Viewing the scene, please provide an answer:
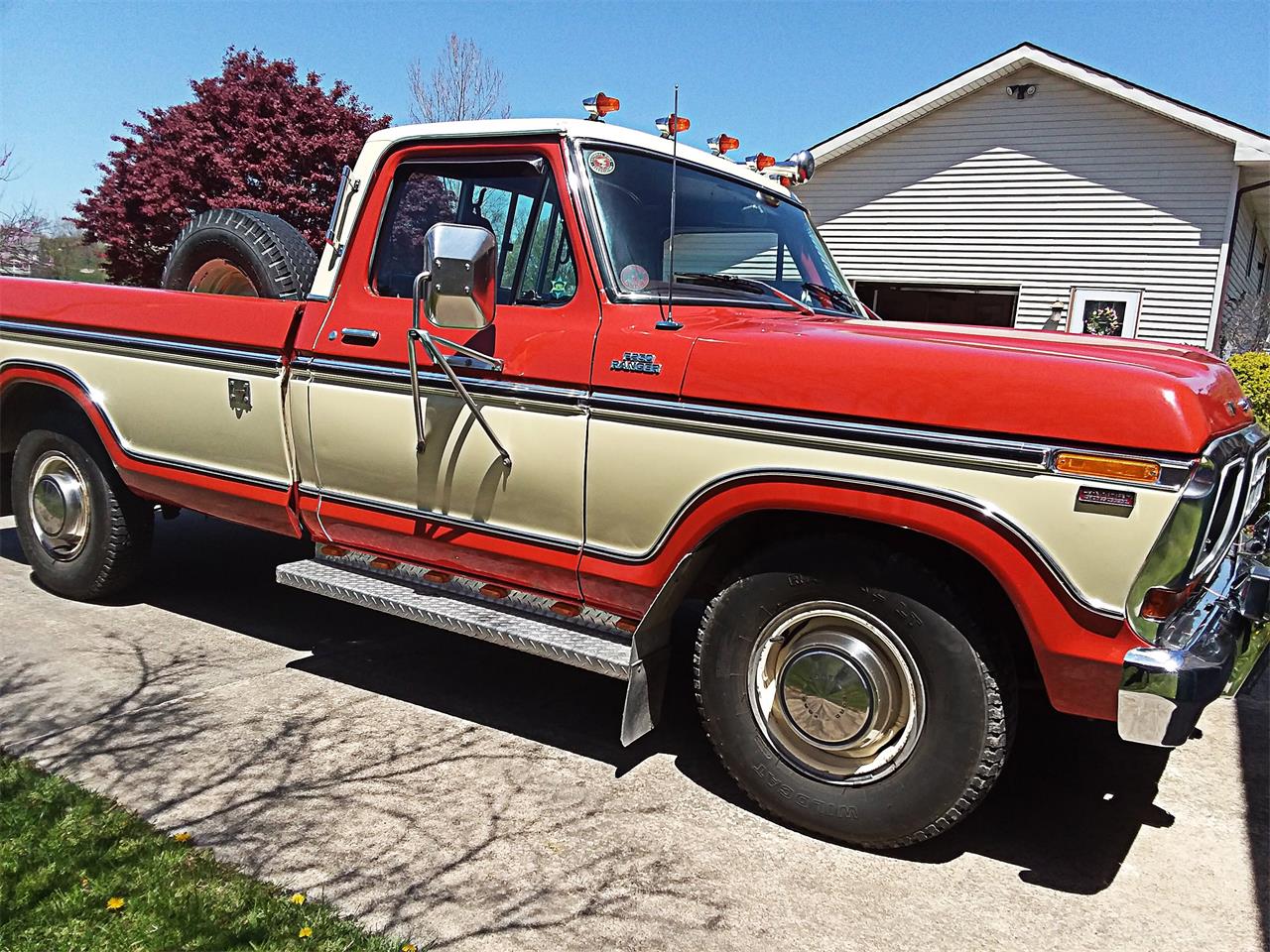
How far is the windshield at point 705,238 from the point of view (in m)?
3.42

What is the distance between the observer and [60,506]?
493cm

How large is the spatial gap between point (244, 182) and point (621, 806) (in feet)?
45.3

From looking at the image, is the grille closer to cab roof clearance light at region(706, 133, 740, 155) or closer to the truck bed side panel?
cab roof clearance light at region(706, 133, 740, 155)

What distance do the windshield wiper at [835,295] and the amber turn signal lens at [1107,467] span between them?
70.0 inches

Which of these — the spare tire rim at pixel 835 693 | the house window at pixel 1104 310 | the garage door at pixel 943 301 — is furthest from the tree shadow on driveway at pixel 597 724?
the garage door at pixel 943 301

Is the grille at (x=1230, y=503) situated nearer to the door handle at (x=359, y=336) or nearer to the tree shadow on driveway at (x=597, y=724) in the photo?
the tree shadow on driveway at (x=597, y=724)

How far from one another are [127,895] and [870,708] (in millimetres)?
2166

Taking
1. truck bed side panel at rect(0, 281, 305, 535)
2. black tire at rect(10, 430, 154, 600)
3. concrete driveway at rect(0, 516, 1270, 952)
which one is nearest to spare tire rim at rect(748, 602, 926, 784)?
concrete driveway at rect(0, 516, 1270, 952)

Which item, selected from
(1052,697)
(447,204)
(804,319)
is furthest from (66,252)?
(1052,697)

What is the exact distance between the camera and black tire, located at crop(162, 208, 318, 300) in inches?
169

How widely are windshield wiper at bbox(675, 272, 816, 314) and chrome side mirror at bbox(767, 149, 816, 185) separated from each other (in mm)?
1014

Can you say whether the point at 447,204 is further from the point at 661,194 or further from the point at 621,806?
the point at 621,806

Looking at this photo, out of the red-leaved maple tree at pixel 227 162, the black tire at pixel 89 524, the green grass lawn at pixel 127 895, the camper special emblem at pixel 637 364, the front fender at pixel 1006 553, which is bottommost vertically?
the green grass lawn at pixel 127 895

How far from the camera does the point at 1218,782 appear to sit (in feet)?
11.9
